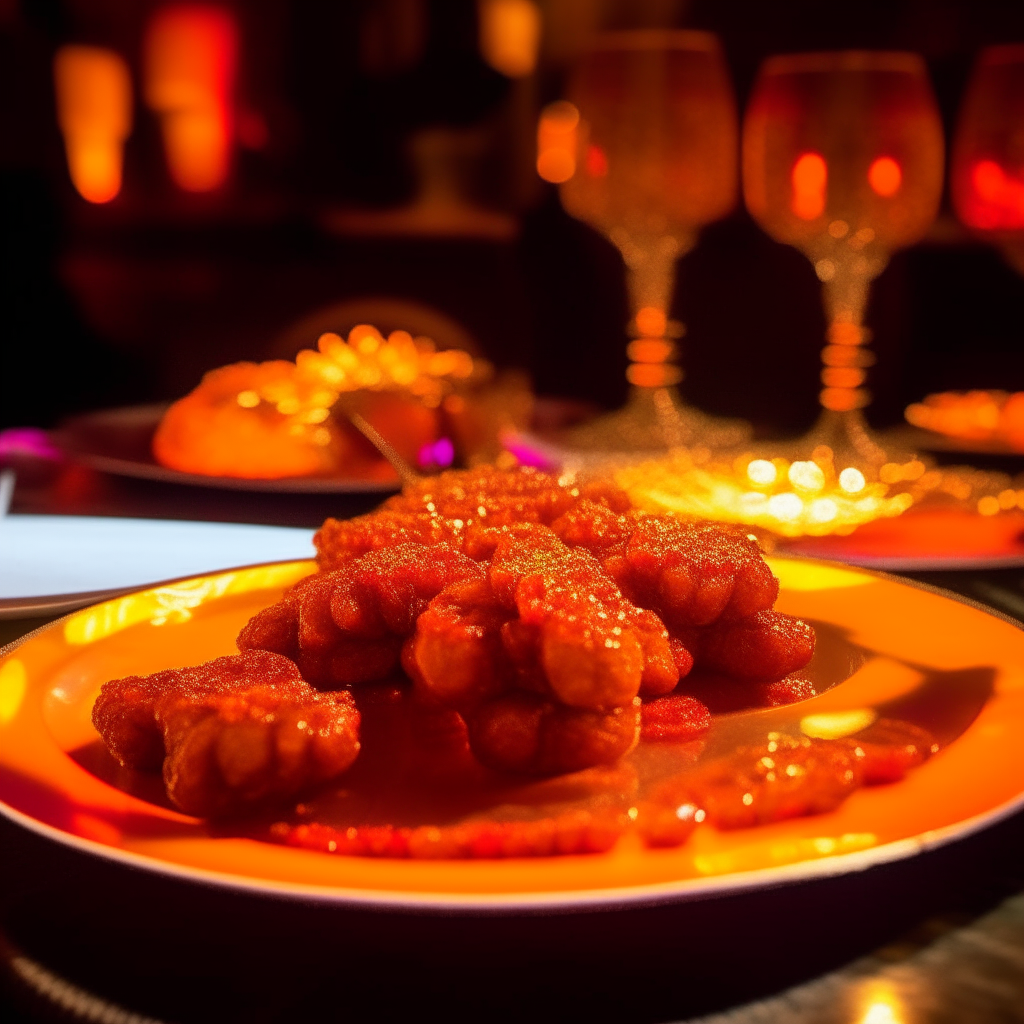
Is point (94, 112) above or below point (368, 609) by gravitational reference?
above

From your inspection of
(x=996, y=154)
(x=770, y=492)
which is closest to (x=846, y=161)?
(x=996, y=154)

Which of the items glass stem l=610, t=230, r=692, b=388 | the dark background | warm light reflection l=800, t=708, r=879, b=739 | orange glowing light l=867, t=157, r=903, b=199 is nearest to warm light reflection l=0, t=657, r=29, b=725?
warm light reflection l=800, t=708, r=879, b=739

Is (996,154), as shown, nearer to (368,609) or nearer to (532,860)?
(368,609)

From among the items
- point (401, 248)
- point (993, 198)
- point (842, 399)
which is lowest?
point (401, 248)

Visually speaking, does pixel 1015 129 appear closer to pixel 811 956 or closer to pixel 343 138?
pixel 811 956

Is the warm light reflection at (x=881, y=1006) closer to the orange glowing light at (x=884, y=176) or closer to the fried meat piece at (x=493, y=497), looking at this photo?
the fried meat piece at (x=493, y=497)
